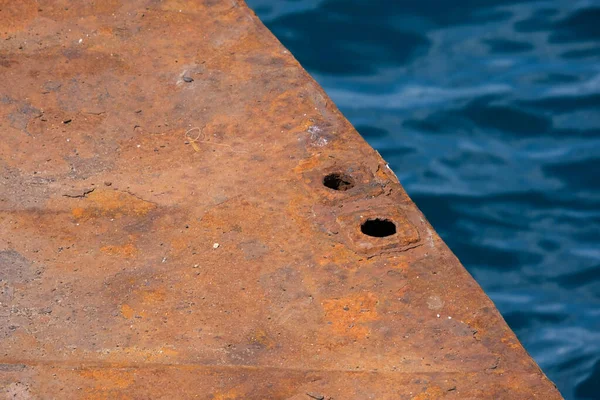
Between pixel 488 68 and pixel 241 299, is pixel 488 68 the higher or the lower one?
the lower one

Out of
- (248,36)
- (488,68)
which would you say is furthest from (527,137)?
(248,36)

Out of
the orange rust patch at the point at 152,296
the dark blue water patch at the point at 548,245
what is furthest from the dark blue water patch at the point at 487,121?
the orange rust patch at the point at 152,296

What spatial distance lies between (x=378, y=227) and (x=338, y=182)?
22 centimetres

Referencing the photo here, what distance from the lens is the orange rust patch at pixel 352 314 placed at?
242 centimetres

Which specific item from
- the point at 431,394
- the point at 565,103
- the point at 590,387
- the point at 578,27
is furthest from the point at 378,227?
the point at 578,27

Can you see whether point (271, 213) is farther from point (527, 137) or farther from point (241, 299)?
point (527, 137)

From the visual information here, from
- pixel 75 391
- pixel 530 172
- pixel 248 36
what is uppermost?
pixel 248 36

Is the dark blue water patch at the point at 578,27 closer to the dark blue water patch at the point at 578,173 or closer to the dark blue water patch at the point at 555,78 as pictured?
the dark blue water patch at the point at 555,78

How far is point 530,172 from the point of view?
5945mm

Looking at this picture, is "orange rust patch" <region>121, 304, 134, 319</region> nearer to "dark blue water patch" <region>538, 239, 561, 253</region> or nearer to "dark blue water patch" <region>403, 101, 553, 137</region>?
"dark blue water patch" <region>538, 239, 561, 253</region>

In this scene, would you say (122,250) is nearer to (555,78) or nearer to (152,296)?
(152,296)

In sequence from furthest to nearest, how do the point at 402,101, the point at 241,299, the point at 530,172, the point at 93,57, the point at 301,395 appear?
the point at 402,101
the point at 530,172
the point at 93,57
the point at 241,299
the point at 301,395

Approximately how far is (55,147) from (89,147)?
100 millimetres

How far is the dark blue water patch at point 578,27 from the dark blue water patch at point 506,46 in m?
0.21
